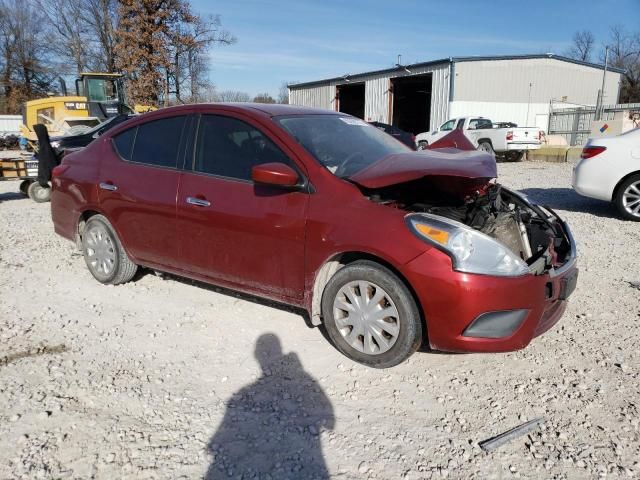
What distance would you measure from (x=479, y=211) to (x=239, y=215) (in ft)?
5.45

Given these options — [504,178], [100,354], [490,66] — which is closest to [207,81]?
[490,66]

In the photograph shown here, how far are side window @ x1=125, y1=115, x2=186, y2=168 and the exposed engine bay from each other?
177 centimetres

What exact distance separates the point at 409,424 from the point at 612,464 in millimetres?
954

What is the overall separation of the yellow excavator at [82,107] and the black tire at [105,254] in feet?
42.7

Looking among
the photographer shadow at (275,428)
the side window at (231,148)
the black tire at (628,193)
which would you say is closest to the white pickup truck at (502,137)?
the black tire at (628,193)

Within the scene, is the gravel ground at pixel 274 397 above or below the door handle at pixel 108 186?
below

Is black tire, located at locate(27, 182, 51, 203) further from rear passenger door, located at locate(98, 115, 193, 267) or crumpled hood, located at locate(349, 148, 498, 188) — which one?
crumpled hood, located at locate(349, 148, 498, 188)

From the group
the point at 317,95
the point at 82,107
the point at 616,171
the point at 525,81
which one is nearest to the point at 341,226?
the point at 616,171

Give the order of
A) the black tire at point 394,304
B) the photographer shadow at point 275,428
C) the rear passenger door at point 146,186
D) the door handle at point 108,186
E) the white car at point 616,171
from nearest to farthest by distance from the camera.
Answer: the photographer shadow at point 275,428
the black tire at point 394,304
the rear passenger door at point 146,186
the door handle at point 108,186
the white car at point 616,171

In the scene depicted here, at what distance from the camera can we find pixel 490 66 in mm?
25406

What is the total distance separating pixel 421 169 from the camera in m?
3.00

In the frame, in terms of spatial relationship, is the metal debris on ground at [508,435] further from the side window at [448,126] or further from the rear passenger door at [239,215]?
the side window at [448,126]

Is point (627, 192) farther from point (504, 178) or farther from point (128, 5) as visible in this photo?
point (128, 5)

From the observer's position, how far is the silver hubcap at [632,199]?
23.2 feet
